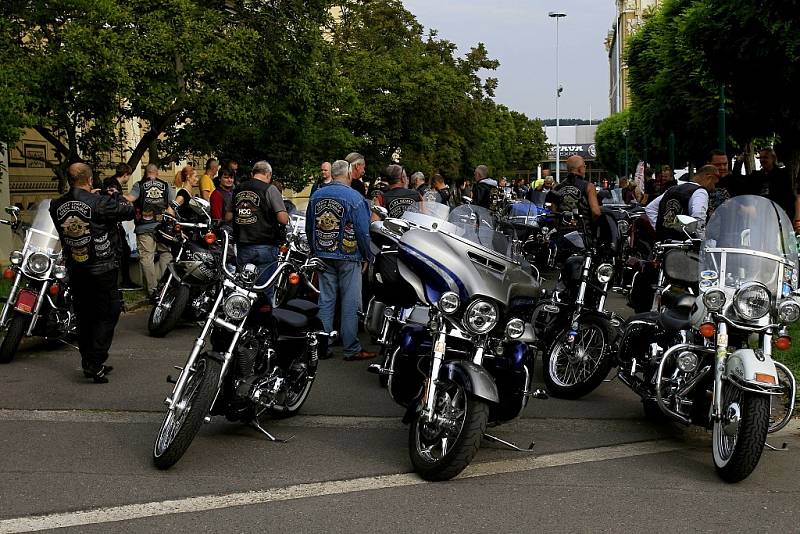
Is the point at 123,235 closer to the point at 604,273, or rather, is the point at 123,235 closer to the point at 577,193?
the point at 577,193

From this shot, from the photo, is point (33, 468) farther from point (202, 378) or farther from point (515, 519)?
point (515, 519)

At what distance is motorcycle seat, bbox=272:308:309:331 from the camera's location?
6.93 meters

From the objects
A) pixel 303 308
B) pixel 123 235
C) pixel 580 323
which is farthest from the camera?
pixel 123 235

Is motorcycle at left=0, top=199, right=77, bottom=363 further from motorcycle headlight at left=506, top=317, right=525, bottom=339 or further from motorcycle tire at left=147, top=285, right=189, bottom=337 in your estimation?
motorcycle headlight at left=506, top=317, right=525, bottom=339

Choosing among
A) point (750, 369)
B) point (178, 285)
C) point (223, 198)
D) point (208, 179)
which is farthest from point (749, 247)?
point (208, 179)

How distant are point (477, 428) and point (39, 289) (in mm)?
5236

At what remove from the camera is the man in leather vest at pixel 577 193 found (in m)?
9.67

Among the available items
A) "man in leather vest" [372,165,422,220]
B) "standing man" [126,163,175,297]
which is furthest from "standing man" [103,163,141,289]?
"man in leather vest" [372,165,422,220]

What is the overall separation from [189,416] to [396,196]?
6.43 metres

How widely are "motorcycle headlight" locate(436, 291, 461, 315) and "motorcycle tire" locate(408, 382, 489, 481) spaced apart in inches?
15.5

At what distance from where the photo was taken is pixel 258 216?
10.2 meters

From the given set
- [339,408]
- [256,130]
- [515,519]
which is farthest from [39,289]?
[256,130]

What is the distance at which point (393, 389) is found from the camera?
6562 millimetres

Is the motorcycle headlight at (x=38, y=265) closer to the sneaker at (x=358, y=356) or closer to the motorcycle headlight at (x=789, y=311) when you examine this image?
the sneaker at (x=358, y=356)
